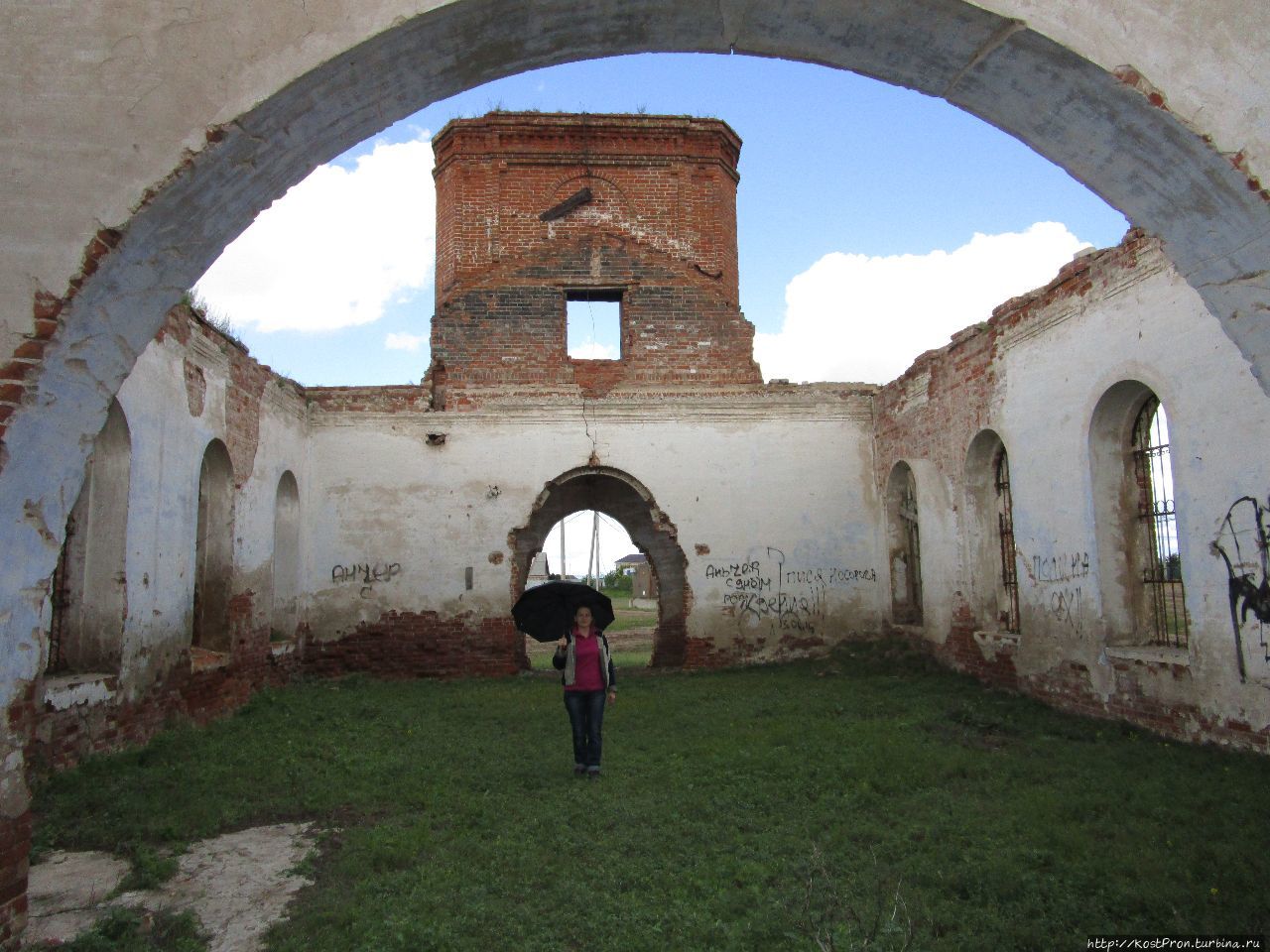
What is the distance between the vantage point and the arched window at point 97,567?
25.5 feet

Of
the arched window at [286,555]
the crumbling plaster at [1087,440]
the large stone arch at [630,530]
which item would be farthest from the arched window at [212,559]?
the crumbling plaster at [1087,440]

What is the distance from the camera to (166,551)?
8.82 meters

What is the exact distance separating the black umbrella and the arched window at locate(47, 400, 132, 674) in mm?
3571

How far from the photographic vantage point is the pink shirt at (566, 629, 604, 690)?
7332mm

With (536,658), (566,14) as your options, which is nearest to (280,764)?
(566,14)

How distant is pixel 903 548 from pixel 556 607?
7.72 m

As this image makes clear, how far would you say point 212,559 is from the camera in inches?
416

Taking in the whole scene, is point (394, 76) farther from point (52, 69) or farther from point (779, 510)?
point (779, 510)

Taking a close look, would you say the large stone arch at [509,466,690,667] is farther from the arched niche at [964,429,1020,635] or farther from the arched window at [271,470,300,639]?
the arched niche at [964,429,1020,635]

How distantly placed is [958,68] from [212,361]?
9.06m

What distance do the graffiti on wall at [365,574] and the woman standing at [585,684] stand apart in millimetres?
6791

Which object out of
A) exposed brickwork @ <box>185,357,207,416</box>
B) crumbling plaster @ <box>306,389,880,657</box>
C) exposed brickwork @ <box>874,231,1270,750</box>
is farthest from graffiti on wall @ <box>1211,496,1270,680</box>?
exposed brickwork @ <box>185,357,207,416</box>

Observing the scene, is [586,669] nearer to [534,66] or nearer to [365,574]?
[534,66]

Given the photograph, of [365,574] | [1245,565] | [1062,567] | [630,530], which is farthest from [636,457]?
[1245,565]
